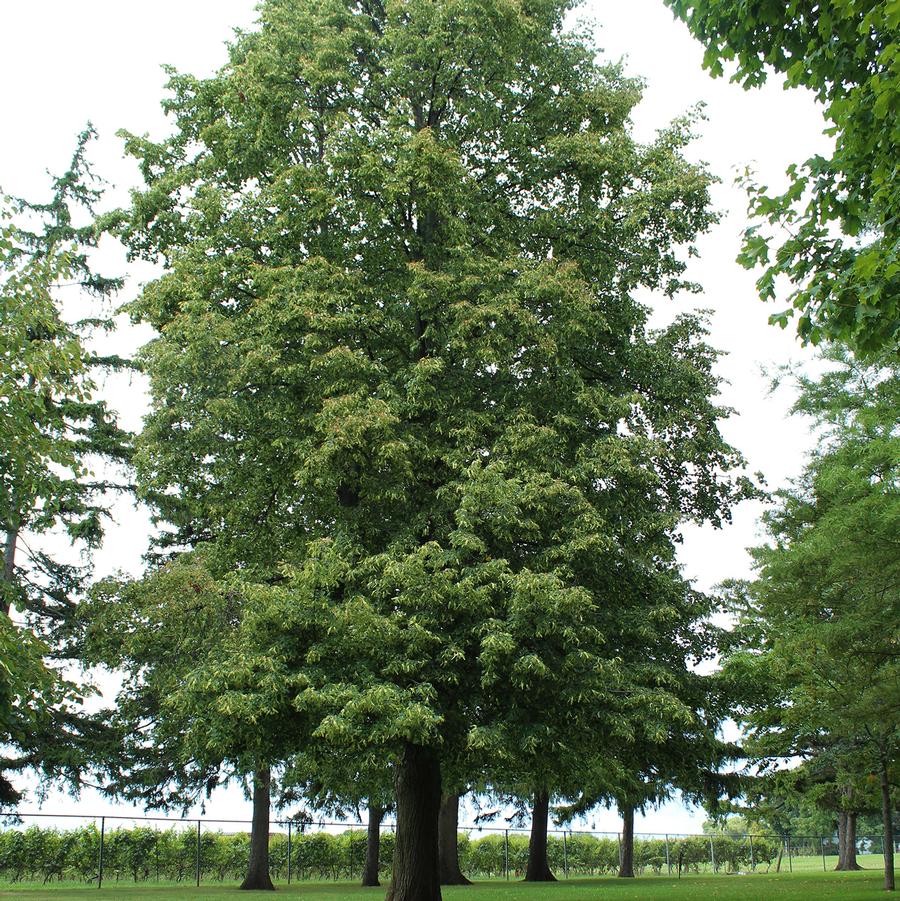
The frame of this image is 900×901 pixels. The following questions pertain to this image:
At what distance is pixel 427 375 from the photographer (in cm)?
1310

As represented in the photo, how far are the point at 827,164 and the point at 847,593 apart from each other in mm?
7584

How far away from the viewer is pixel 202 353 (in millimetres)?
13203

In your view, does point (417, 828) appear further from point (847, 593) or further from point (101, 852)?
point (101, 852)

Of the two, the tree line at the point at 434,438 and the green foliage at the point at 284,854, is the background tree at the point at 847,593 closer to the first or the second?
the tree line at the point at 434,438

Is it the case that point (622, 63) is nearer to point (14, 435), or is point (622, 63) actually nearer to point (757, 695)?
point (757, 695)

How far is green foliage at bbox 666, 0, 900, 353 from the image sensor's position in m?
7.60

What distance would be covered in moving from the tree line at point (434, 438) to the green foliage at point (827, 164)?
10.6 ft

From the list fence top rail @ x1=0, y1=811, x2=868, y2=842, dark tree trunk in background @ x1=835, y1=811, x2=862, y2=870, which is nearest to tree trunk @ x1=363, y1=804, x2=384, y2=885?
fence top rail @ x1=0, y1=811, x2=868, y2=842

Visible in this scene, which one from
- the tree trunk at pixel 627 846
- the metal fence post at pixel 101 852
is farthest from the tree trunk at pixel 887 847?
the metal fence post at pixel 101 852

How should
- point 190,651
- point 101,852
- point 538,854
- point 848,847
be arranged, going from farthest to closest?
point 848,847, point 538,854, point 101,852, point 190,651

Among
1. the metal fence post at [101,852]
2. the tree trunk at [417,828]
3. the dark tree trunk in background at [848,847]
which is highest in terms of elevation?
the tree trunk at [417,828]

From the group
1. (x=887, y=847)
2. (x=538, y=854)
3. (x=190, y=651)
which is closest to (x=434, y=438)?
(x=190, y=651)

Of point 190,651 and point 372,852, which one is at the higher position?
point 190,651

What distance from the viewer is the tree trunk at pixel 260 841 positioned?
23.0m
